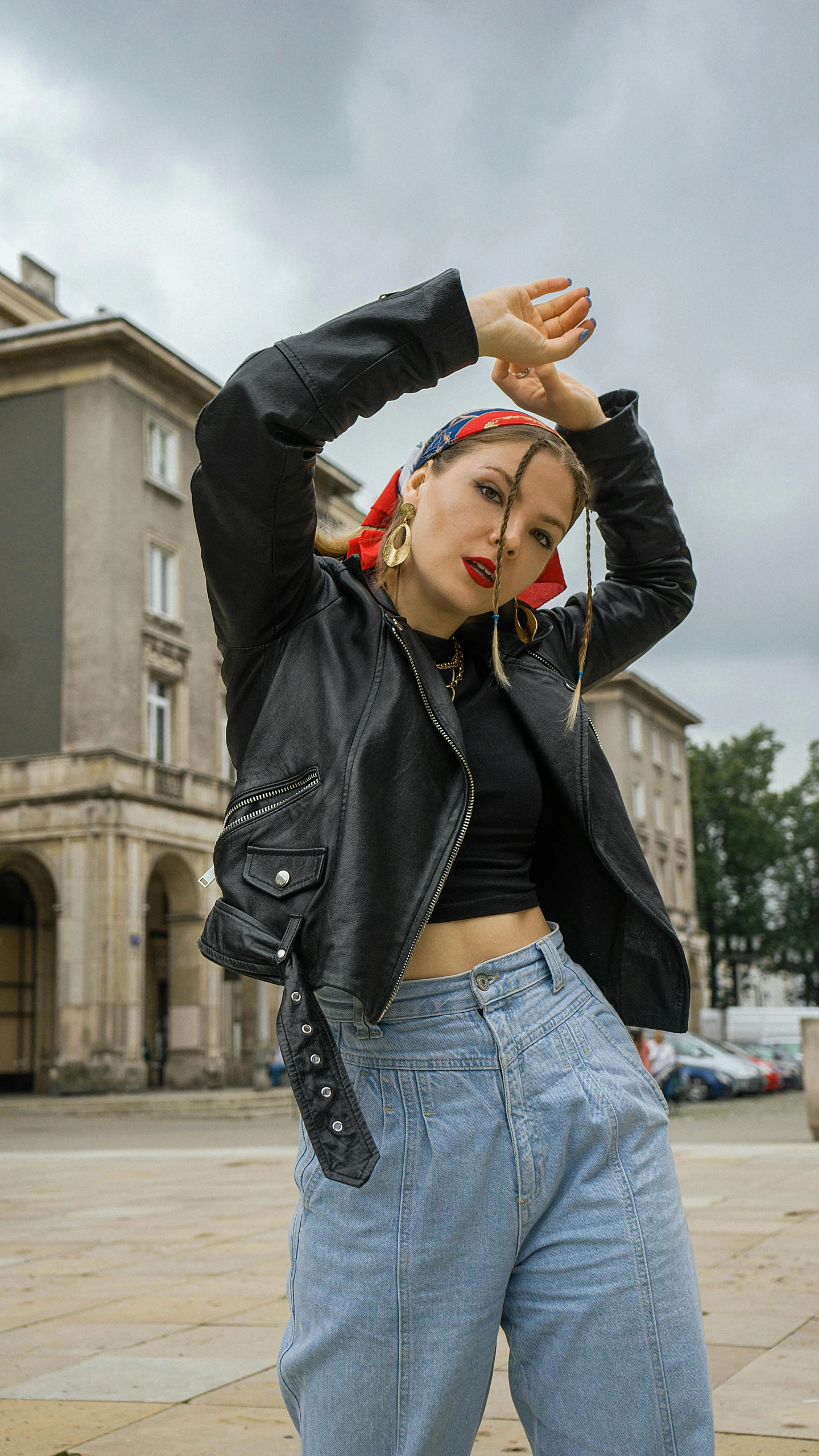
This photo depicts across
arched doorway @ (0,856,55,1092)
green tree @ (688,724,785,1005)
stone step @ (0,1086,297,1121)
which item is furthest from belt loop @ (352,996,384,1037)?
green tree @ (688,724,785,1005)

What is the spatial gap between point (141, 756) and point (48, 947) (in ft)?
17.0

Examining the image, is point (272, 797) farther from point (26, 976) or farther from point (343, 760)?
point (26, 976)

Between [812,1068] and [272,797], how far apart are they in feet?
47.3

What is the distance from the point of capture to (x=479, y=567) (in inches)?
80.8

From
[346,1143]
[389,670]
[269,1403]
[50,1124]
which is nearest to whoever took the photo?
[346,1143]

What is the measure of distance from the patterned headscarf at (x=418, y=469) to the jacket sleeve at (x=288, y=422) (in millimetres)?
148

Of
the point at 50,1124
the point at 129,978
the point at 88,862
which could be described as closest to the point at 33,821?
the point at 88,862

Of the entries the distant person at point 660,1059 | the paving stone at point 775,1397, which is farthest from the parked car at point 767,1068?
the paving stone at point 775,1397

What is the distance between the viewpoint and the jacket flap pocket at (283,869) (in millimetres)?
1811

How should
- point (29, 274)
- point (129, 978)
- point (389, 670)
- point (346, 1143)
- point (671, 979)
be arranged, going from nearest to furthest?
point (346, 1143)
point (389, 670)
point (671, 979)
point (129, 978)
point (29, 274)

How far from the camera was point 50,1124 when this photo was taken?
21.9 meters

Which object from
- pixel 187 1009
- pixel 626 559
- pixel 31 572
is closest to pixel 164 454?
pixel 31 572

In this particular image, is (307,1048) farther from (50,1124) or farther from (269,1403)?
(50,1124)

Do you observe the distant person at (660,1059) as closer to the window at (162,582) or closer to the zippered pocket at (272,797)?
the window at (162,582)
